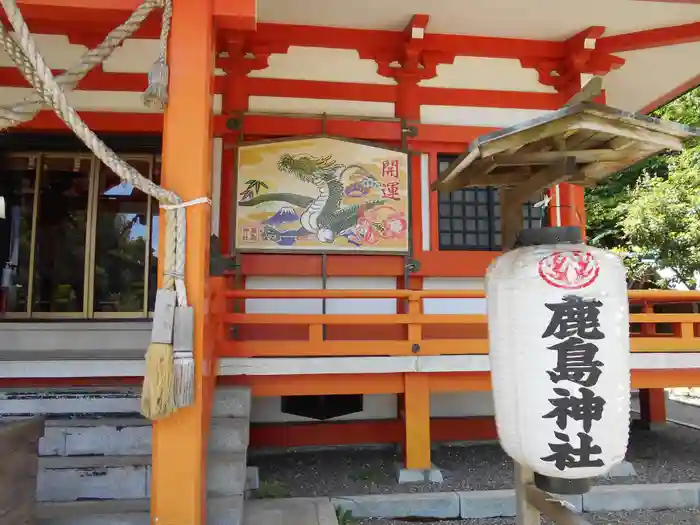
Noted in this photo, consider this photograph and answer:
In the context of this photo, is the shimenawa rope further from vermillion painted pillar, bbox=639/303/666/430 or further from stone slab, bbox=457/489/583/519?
vermillion painted pillar, bbox=639/303/666/430

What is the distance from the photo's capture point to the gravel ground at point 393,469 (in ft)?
15.2

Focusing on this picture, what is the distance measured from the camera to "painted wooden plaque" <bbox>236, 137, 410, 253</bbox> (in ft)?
18.1

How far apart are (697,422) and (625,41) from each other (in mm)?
5817

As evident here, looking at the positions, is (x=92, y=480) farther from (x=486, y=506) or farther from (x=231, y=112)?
(x=231, y=112)

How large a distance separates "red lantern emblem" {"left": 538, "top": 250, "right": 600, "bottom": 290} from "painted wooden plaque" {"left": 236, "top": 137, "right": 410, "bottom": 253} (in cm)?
335

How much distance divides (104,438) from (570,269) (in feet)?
10.6

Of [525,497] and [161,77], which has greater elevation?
[161,77]

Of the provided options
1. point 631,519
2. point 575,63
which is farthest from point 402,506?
point 575,63

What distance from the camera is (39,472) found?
3414 millimetres

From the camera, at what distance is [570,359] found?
232 centimetres

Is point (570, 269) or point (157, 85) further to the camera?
point (157, 85)

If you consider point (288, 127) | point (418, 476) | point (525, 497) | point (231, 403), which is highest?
point (288, 127)

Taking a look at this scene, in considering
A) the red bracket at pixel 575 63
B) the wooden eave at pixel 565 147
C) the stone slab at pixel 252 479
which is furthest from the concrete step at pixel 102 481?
the red bracket at pixel 575 63

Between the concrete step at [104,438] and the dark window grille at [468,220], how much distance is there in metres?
3.24
